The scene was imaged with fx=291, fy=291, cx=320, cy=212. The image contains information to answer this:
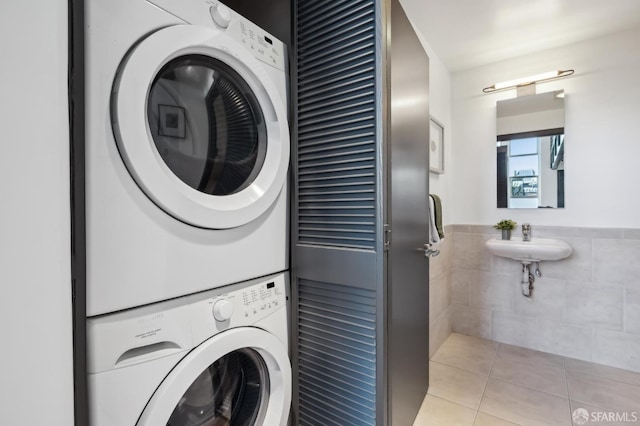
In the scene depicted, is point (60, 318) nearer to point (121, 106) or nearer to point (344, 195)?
point (121, 106)

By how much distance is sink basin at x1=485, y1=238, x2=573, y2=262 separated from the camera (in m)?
1.94

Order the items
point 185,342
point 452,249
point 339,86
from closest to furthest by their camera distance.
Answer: point 185,342 < point 339,86 < point 452,249

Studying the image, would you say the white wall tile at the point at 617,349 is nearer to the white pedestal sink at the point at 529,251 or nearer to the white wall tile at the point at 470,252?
the white pedestal sink at the point at 529,251

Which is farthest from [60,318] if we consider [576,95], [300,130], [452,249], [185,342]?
[576,95]

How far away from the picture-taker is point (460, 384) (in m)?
1.78

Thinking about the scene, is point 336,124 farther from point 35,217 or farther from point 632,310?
point 632,310

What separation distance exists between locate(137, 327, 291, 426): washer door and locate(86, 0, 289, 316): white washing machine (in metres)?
0.18

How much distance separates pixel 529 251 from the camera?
1.98 meters

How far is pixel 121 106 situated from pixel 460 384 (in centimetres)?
215

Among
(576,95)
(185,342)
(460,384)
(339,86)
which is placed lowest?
(460,384)

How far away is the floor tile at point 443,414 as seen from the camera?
147 cm

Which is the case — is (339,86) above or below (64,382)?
above

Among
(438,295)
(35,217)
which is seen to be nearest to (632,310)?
(438,295)

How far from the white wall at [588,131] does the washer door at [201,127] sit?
2.00 m
